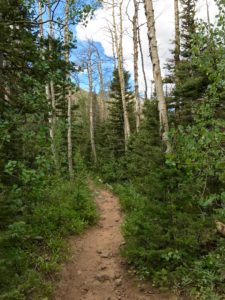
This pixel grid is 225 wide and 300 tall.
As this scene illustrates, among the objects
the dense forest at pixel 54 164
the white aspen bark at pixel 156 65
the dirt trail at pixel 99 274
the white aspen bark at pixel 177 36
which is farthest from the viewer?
the white aspen bark at pixel 177 36

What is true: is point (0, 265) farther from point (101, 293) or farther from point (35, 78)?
point (35, 78)

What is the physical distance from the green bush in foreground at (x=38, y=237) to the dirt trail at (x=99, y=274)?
13.0 inches

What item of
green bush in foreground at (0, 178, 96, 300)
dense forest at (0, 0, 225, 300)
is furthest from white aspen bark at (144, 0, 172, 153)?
green bush in foreground at (0, 178, 96, 300)

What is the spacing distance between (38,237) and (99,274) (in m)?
1.64

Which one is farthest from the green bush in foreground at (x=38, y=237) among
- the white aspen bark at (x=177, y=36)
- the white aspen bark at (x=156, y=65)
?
the white aspen bark at (x=177, y=36)

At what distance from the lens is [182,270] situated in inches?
223

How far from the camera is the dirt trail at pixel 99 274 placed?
234 inches

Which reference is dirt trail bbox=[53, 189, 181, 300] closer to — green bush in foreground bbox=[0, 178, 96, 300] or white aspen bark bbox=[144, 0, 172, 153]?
green bush in foreground bbox=[0, 178, 96, 300]

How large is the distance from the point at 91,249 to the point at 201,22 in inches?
231

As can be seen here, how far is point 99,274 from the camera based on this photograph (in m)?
6.78

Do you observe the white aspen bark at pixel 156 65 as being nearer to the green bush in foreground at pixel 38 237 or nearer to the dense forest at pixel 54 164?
the dense forest at pixel 54 164

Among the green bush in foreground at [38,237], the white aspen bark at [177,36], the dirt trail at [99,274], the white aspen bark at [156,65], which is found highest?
the white aspen bark at [177,36]

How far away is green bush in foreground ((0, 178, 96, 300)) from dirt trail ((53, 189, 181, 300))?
331mm

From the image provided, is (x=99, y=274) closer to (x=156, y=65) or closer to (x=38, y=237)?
(x=38, y=237)
